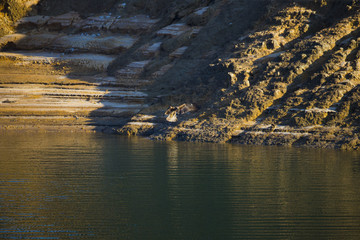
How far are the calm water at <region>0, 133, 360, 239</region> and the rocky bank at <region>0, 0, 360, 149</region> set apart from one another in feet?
15.4

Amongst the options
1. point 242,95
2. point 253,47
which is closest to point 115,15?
point 253,47

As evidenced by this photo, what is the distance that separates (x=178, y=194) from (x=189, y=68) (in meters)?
22.9

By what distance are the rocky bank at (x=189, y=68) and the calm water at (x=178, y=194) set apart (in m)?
4.68

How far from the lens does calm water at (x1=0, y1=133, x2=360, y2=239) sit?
10594 millimetres

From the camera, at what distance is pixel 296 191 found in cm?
1392

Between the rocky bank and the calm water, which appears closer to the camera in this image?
A: the calm water

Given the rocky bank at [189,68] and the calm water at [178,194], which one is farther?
the rocky bank at [189,68]

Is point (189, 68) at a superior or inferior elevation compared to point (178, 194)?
superior

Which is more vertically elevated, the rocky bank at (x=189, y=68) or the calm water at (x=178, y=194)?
the rocky bank at (x=189, y=68)

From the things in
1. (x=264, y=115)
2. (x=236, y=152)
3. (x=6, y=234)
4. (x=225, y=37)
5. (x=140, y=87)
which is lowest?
(x=6, y=234)

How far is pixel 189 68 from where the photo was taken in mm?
35656

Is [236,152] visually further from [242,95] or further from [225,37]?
[225,37]

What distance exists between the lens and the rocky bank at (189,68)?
2572 centimetres

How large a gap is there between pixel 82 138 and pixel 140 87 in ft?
36.6
